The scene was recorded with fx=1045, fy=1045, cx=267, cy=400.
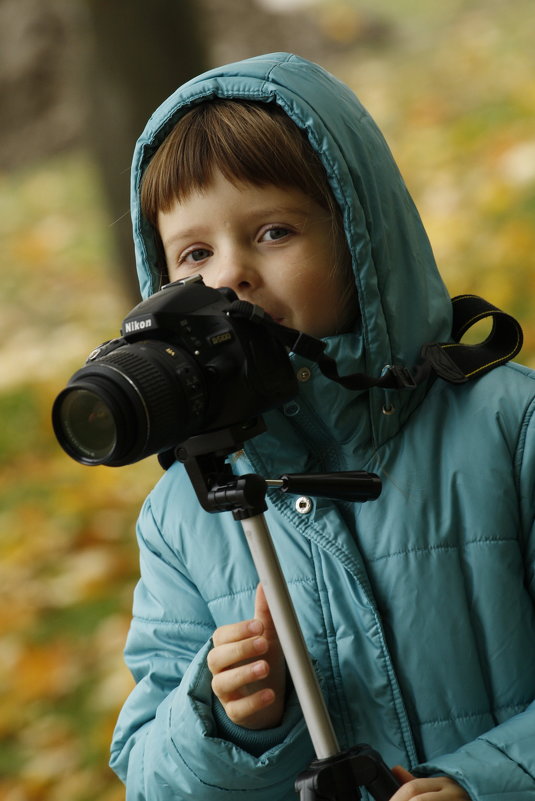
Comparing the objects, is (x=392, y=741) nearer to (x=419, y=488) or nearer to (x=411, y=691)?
(x=411, y=691)

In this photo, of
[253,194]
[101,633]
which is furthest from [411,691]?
[101,633]

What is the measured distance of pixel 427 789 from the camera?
132 cm

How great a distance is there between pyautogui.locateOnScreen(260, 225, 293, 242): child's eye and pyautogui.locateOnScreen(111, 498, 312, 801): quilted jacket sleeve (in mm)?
486

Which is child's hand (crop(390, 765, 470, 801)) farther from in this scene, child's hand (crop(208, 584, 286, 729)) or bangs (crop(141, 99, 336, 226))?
bangs (crop(141, 99, 336, 226))

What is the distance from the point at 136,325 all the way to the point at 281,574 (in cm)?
37

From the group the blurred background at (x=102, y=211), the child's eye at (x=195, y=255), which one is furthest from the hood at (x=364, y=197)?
the blurred background at (x=102, y=211)

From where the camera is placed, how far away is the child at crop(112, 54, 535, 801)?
4.78 feet

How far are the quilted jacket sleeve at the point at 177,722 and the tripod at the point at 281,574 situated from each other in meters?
0.16

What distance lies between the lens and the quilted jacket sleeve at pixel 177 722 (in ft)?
4.78

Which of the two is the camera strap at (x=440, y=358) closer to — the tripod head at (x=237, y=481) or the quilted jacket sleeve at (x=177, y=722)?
Answer: the tripod head at (x=237, y=481)

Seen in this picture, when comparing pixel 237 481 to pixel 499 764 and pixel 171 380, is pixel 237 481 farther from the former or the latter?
pixel 499 764

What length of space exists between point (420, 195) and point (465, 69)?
3.73 ft

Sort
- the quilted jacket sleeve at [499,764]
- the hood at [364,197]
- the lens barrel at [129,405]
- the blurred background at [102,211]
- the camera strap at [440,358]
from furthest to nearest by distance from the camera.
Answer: the blurred background at [102,211] → the hood at [364,197] → the camera strap at [440,358] → the quilted jacket sleeve at [499,764] → the lens barrel at [129,405]

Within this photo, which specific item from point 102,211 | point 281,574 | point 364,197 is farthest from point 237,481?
point 102,211
